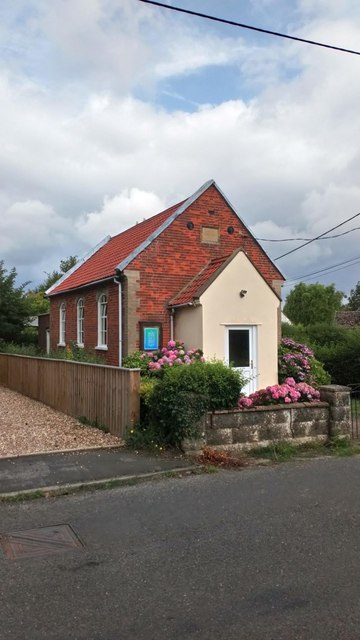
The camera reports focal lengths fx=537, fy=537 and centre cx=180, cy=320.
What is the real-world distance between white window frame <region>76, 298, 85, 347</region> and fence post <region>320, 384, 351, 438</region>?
37.4 feet

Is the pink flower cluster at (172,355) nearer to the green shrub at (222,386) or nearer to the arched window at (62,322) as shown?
the green shrub at (222,386)

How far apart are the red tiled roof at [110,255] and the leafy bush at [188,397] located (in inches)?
284

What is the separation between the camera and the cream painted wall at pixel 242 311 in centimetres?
1435

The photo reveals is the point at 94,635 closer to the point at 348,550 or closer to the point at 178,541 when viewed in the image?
the point at 178,541

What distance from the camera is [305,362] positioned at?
15984mm

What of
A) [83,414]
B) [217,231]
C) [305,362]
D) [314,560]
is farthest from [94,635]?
[217,231]

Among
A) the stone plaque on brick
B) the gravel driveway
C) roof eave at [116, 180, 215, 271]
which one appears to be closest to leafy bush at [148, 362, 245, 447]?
the gravel driveway

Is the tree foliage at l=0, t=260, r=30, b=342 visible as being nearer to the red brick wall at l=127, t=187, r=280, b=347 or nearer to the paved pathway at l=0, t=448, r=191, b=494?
the red brick wall at l=127, t=187, r=280, b=347

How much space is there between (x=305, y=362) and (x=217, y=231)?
490 centimetres

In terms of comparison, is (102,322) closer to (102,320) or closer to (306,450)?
(102,320)

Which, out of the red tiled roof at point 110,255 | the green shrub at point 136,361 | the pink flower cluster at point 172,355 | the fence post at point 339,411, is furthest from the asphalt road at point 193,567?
the red tiled roof at point 110,255

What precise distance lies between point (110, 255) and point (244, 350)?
6678 mm

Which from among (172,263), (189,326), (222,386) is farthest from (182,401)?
(172,263)

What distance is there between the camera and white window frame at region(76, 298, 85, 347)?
1941 centimetres
